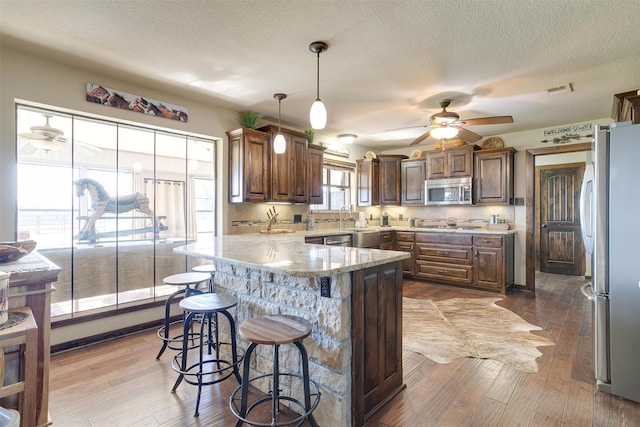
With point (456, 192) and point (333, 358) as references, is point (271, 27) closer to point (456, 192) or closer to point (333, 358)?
point (333, 358)

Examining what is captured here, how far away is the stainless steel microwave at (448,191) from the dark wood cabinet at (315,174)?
2.14 meters

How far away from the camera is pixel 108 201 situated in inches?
130

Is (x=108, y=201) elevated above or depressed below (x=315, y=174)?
below

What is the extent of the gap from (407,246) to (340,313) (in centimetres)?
417

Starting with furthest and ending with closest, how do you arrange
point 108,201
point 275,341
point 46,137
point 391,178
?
point 391,178, point 108,201, point 46,137, point 275,341

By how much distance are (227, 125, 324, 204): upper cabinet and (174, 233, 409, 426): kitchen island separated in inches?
72.3

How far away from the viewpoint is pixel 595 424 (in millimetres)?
1818

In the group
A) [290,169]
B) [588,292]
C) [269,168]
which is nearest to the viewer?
[588,292]

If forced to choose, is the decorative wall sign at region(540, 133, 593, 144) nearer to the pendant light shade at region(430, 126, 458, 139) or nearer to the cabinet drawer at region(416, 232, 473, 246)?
the cabinet drawer at region(416, 232, 473, 246)

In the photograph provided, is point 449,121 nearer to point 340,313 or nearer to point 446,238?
point 446,238

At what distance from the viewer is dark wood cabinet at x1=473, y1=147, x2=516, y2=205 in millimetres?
4984

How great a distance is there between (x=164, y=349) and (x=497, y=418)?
2560mm

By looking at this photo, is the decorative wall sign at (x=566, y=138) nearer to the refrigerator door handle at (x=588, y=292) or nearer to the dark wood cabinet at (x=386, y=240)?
the dark wood cabinet at (x=386, y=240)

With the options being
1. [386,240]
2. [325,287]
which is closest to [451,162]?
[386,240]
